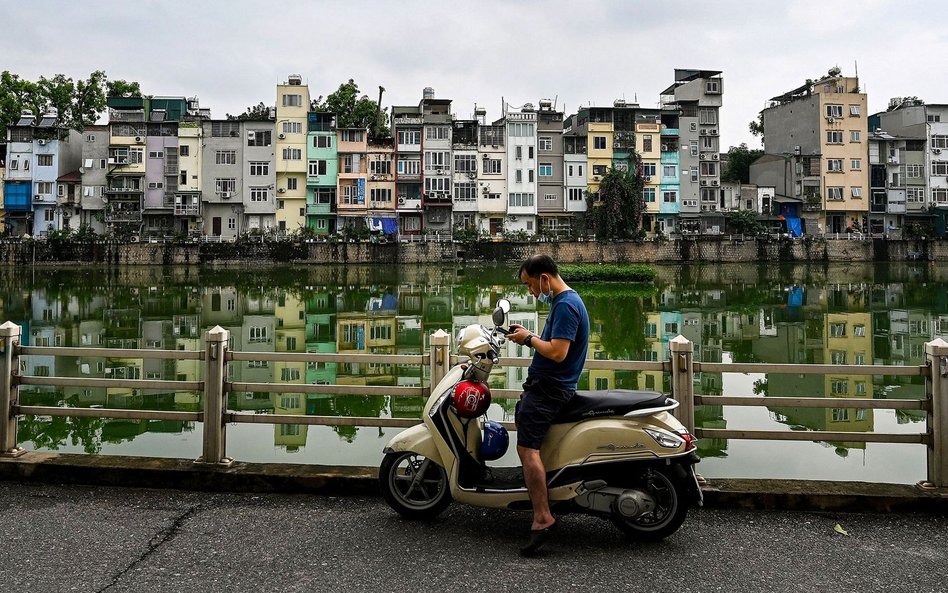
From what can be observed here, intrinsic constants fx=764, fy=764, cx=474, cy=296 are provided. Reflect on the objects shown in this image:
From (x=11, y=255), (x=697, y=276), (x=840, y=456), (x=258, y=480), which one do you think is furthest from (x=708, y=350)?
(x=11, y=255)

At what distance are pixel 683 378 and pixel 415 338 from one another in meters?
14.4

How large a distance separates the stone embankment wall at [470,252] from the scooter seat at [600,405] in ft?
176

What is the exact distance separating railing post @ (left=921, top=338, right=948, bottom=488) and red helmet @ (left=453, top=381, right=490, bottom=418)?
10.6 feet

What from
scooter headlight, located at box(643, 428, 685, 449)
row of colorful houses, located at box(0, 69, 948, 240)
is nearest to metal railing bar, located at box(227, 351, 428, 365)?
scooter headlight, located at box(643, 428, 685, 449)

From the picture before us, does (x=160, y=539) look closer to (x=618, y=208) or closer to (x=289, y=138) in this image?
(x=618, y=208)

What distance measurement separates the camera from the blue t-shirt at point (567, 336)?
4656 mm

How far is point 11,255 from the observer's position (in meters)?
53.7

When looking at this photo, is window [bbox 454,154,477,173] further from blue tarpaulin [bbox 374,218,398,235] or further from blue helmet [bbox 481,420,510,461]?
blue helmet [bbox 481,420,510,461]

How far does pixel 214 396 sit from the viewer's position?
608cm

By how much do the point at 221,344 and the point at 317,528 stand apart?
1786 millimetres

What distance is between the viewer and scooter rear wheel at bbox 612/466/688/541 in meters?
4.75

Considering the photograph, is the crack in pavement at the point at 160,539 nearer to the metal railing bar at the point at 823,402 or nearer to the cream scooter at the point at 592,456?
the cream scooter at the point at 592,456

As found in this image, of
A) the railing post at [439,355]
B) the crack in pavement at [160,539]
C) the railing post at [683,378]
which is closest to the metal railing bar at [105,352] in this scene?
the crack in pavement at [160,539]

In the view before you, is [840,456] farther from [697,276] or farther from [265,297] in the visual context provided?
[697,276]
